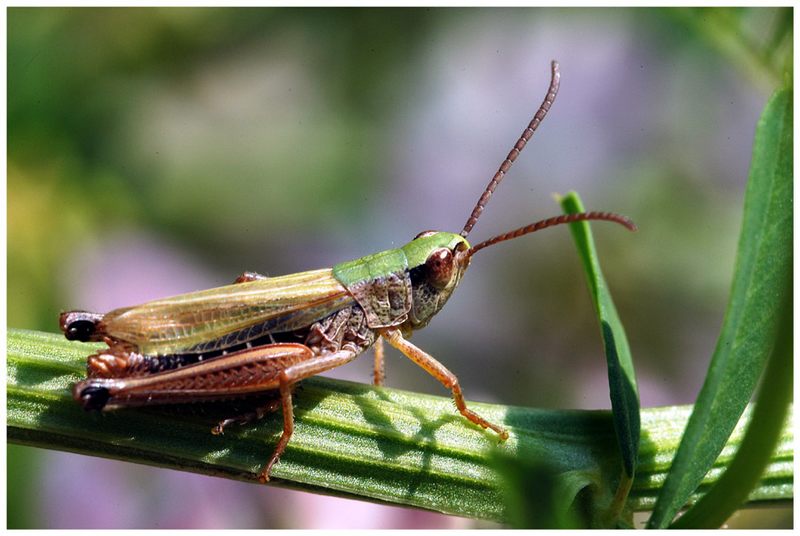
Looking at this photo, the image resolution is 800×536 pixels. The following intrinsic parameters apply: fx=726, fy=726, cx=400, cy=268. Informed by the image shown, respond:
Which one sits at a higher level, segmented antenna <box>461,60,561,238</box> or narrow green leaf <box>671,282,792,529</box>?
segmented antenna <box>461,60,561,238</box>

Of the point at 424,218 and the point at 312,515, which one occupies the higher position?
the point at 424,218

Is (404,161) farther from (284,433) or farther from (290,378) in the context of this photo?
(284,433)

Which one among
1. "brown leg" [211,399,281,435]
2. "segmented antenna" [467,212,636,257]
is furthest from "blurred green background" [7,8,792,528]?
"brown leg" [211,399,281,435]

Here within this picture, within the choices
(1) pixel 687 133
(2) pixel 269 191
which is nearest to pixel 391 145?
(2) pixel 269 191

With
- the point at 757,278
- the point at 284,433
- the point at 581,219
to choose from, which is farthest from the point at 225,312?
the point at 757,278

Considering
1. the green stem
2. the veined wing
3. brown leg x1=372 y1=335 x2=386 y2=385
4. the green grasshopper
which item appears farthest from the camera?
brown leg x1=372 y1=335 x2=386 y2=385

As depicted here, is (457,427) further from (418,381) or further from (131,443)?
(418,381)

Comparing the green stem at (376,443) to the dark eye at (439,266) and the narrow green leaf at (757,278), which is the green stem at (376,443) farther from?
the dark eye at (439,266)

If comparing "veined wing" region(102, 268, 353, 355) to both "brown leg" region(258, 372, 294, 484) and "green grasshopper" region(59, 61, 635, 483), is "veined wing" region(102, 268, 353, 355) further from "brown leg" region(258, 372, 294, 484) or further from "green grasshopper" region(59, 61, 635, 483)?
"brown leg" region(258, 372, 294, 484)
